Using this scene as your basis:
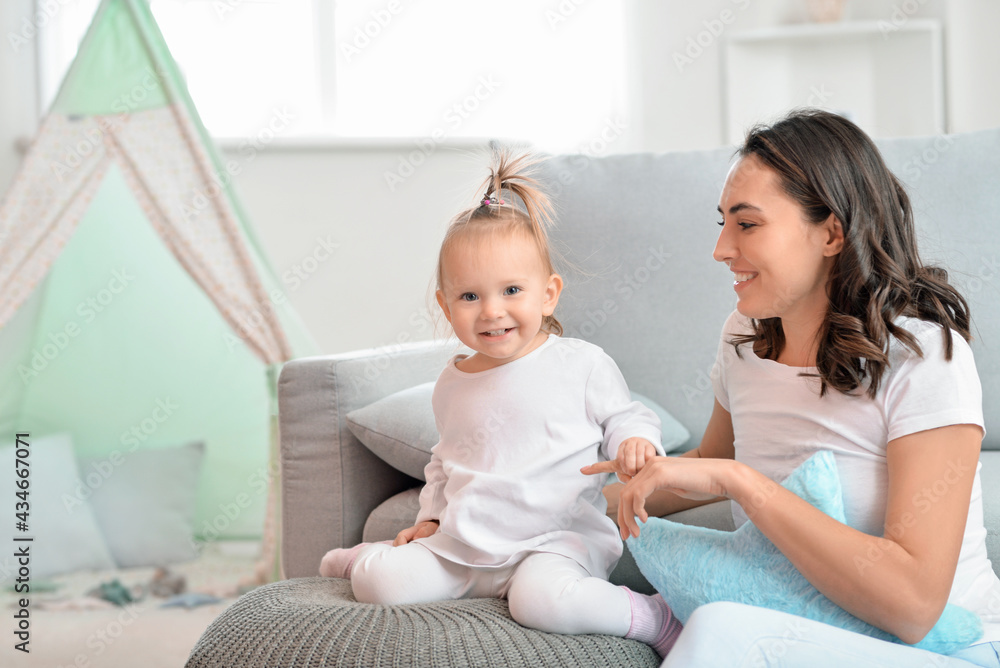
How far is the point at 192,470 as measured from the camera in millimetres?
2340

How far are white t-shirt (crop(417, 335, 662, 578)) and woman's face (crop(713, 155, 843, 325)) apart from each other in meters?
0.22

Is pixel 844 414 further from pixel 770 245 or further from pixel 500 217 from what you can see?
pixel 500 217

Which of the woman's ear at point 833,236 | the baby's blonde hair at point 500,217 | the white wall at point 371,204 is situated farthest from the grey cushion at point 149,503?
the woman's ear at point 833,236

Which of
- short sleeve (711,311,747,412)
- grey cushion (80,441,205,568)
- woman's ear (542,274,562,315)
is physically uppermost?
woman's ear (542,274,562,315)

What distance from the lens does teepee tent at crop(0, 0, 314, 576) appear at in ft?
6.82

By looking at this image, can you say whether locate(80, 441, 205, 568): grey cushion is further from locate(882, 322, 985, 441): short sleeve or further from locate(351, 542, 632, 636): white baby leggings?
locate(882, 322, 985, 441): short sleeve

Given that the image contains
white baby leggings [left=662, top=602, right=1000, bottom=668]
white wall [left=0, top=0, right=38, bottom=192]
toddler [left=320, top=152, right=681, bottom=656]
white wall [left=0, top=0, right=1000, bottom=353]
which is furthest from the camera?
white wall [left=0, top=0, right=1000, bottom=353]

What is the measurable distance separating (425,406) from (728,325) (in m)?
0.49

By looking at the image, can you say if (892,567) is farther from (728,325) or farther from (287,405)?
(287,405)

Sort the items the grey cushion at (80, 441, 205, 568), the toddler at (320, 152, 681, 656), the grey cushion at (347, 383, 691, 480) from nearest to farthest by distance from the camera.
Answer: the toddler at (320, 152, 681, 656)
the grey cushion at (347, 383, 691, 480)
the grey cushion at (80, 441, 205, 568)

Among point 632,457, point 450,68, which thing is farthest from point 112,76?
point 632,457

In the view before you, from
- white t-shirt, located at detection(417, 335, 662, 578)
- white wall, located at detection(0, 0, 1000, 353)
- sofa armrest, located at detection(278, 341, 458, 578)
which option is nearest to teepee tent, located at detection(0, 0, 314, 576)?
white wall, located at detection(0, 0, 1000, 353)

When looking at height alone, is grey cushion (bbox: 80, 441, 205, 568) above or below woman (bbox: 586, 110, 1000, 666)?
below

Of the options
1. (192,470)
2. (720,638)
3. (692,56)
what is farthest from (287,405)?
(692,56)
